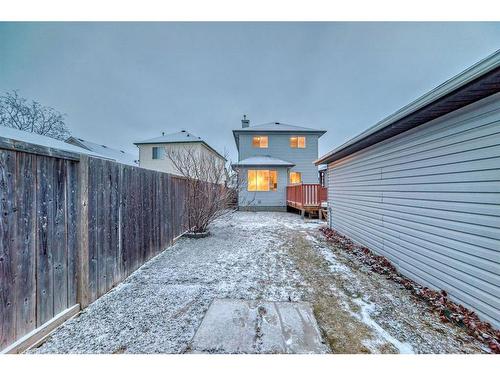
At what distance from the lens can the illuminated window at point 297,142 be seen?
14.3 m

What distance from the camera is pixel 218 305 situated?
231 centimetres

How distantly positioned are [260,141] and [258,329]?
13139 millimetres

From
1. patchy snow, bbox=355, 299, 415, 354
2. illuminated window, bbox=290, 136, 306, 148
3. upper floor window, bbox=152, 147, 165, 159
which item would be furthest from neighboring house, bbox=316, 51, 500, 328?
upper floor window, bbox=152, 147, 165, 159

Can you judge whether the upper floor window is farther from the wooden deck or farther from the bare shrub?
the wooden deck

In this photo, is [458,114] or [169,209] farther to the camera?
[169,209]

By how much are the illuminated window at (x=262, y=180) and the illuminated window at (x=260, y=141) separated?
10.3 ft

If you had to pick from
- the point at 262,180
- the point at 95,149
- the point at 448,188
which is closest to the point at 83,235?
the point at 448,188

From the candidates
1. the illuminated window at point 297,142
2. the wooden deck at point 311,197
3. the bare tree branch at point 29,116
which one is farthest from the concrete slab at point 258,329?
the bare tree branch at point 29,116

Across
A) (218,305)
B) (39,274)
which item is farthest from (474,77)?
(39,274)

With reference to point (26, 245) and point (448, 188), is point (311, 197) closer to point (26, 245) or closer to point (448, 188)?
point (448, 188)

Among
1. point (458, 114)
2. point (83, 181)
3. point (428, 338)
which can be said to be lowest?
point (428, 338)

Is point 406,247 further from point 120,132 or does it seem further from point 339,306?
point 120,132

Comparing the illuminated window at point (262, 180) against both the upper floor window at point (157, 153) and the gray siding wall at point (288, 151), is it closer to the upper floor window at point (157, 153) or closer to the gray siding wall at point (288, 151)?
the gray siding wall at point (288, 151)
